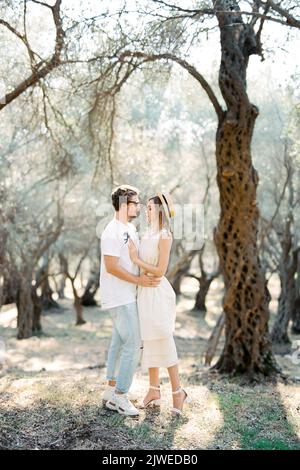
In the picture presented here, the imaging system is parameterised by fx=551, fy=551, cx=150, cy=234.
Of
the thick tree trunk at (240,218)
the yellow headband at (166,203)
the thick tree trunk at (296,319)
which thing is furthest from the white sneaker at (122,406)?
the thick tree trunk at (296,319)

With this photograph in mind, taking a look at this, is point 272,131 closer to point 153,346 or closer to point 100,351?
point 100,351

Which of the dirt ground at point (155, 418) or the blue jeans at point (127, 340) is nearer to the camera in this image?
the dirt ground at point (155, 418)

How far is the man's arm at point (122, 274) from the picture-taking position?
196 inches

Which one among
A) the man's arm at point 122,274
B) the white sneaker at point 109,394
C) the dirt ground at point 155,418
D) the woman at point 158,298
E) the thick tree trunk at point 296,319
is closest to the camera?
the dirt ground at point 155,418

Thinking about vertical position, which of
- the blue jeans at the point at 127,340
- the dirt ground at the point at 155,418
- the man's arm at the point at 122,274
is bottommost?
the dirt ground at the point at 155,418

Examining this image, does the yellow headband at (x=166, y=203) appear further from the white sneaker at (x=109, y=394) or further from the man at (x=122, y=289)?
the white sneaker at (x=109, y=394)

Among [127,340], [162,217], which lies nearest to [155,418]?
[127,340]

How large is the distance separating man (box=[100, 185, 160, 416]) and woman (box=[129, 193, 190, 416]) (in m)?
0.09

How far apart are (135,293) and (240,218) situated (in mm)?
3165

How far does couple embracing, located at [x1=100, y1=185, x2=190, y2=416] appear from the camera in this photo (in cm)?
503

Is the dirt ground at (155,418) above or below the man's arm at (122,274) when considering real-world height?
below

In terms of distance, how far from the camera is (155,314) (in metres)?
5.16

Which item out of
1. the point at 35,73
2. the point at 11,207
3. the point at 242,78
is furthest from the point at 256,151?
the point at 35,73

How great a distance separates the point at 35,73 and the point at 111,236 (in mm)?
2722
